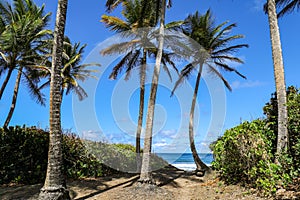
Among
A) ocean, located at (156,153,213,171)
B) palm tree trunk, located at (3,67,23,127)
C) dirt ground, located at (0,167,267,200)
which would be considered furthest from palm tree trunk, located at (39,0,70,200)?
ocean, located at (156,153,213,171)

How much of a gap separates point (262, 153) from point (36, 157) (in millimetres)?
8448

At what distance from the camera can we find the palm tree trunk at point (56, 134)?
674cm

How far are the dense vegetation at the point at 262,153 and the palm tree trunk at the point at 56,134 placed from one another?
543cm

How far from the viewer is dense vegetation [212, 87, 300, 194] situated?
6.28 meters

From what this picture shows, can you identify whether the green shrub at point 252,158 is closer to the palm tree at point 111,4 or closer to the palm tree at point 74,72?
the palm tree at point 111,4

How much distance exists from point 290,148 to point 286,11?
5.97m

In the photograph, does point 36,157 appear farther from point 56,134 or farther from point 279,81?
point 279,81

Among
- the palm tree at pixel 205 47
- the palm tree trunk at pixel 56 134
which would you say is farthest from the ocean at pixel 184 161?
the palm tree trunk at pixel 56 134

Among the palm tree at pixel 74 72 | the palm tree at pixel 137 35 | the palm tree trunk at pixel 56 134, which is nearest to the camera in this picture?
the palm tree trunk at pixel 56 134

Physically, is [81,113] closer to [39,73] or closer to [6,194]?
[6,194]

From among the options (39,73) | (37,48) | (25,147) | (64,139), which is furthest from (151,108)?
(39,73)

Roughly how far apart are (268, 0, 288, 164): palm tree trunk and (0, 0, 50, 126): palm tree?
36.6 feet

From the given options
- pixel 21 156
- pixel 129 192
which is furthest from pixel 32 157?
pixel 129 192

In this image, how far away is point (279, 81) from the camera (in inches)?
289
